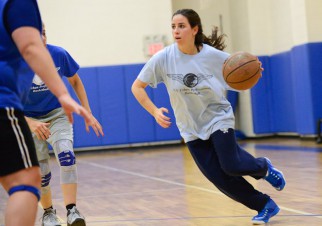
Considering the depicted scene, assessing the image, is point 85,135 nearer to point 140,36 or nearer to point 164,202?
point 140,36

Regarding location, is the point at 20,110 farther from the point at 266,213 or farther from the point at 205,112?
the point at 266,213

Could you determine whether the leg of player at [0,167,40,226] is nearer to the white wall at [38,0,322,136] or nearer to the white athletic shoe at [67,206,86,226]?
the white athletic shoe at [67,206,86,226]

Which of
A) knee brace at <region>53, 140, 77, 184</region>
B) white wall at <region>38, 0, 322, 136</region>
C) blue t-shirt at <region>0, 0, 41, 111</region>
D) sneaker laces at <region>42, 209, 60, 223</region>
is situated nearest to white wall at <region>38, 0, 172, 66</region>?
white wall at <region>38, 0, 322, 136</region>

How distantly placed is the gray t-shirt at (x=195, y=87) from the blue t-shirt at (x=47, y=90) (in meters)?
0.59

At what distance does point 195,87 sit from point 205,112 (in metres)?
0.20

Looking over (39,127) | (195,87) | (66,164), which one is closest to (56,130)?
(66,164)

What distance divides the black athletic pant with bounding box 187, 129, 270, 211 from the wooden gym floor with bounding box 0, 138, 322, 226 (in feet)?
0.68

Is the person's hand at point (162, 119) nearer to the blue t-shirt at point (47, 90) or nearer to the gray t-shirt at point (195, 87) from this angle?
the gray t-shirt at point (195, 87)

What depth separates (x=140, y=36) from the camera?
49.0 ft

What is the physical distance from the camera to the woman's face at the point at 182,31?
4.81 m

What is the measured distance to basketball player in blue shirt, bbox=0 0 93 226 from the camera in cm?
248

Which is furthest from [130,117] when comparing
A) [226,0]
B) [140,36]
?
[226,0]

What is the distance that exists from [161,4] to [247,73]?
1049cm

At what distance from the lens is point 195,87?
472 centimetres
